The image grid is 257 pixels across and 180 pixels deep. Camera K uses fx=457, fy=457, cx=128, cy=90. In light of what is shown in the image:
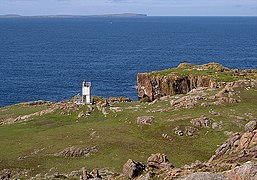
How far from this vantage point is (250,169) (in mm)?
20375

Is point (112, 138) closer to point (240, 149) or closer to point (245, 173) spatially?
point (240, 149)

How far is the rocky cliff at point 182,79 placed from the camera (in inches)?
2844

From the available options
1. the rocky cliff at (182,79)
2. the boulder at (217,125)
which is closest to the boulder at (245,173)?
the boulder at (217,125)

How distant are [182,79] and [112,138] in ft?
108

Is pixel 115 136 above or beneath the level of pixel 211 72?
beneath

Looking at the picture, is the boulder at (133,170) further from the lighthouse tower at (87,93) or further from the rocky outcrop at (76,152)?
the lighthouse tower at (87,93)

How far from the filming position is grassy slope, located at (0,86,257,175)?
39.5 metres

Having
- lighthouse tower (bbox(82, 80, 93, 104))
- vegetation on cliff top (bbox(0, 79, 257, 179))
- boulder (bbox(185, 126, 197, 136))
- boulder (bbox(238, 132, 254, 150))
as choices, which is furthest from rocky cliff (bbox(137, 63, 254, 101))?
boulder (bbox(238, 132, 254, 150))

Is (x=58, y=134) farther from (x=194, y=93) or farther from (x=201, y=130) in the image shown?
(x=194, y=93)

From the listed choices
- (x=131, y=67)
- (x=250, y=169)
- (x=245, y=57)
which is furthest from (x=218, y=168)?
(x=245, y=57)

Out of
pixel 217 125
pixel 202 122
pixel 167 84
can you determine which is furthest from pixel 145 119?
pixel 167 84

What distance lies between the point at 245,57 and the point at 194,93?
105 metres

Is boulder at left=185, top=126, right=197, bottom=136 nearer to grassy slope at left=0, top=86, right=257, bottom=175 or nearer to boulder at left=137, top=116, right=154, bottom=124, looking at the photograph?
grassy slope at left=0, top=86, right=257, bottom=175

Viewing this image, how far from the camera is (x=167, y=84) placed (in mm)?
76438
